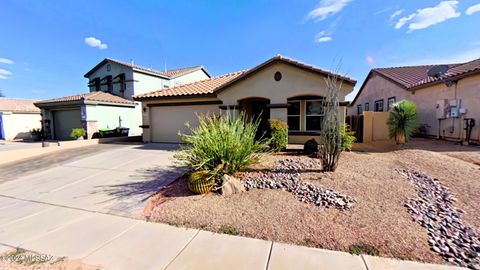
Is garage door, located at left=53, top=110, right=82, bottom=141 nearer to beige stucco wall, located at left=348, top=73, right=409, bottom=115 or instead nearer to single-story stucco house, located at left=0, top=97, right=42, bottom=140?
single-story stucco house, located at left=0, top=97, right=42, bottom=140

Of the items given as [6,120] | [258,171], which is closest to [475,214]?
[258,171]

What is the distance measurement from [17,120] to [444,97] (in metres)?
35.8

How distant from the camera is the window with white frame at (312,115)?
11.3 metres

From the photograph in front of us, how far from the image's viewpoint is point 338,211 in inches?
166

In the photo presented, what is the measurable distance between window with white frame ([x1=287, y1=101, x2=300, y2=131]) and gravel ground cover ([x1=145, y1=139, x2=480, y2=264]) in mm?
5226

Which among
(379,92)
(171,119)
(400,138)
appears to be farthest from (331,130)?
(379,92)

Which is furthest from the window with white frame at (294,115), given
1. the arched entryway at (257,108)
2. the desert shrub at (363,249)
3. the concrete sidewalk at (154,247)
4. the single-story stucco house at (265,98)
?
the concrete sidewalk at (154,247)

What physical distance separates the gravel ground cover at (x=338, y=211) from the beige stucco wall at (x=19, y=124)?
2626 centimetres

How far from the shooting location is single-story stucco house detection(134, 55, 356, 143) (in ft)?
34.0

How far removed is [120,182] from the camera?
6.73 meters

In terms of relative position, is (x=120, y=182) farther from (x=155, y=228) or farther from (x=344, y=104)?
(x=344, y=104)

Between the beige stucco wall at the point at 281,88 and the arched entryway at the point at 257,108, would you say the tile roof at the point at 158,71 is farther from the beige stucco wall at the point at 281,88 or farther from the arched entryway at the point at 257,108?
the arched entryway at the point at 257,108

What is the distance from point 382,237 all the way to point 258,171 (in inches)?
140

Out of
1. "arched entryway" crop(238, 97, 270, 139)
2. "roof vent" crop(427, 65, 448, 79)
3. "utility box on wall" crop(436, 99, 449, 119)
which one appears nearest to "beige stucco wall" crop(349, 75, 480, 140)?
"utility box on wall" crop(436, 99, 449, 119)
